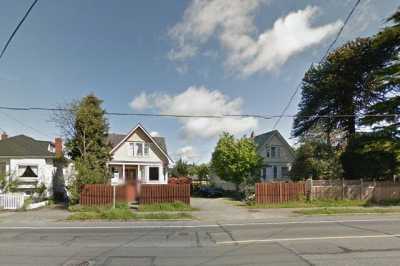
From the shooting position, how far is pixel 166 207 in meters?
21.4

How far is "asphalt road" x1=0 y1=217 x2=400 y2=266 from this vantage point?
7.83m

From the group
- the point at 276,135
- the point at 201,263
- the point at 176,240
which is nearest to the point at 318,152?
the point at 276,135

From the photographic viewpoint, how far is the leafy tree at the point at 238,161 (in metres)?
32.2

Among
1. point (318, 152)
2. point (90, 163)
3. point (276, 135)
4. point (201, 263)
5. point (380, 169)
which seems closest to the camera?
point (201, 263)

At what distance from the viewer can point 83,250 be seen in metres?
9.19

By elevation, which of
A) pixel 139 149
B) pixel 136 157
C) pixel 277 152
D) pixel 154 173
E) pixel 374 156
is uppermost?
pixel 139 149

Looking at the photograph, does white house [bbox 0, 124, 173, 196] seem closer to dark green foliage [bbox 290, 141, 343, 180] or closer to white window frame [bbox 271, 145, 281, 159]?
dark green foliage [bbox 290, 141, 343, 180]

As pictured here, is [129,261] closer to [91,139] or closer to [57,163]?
[91,139]

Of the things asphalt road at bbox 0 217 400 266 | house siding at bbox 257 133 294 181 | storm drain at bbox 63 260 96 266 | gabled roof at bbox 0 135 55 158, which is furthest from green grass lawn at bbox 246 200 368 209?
house siding at bbox 257 133 294 181

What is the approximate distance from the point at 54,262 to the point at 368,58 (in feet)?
120

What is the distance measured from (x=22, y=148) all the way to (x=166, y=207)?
15.3 metres

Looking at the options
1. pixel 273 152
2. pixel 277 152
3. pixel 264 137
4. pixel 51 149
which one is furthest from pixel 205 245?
pixel 264 137

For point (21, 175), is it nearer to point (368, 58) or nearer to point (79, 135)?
point (79, 135)

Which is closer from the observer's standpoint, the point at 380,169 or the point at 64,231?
the point at 64,231
